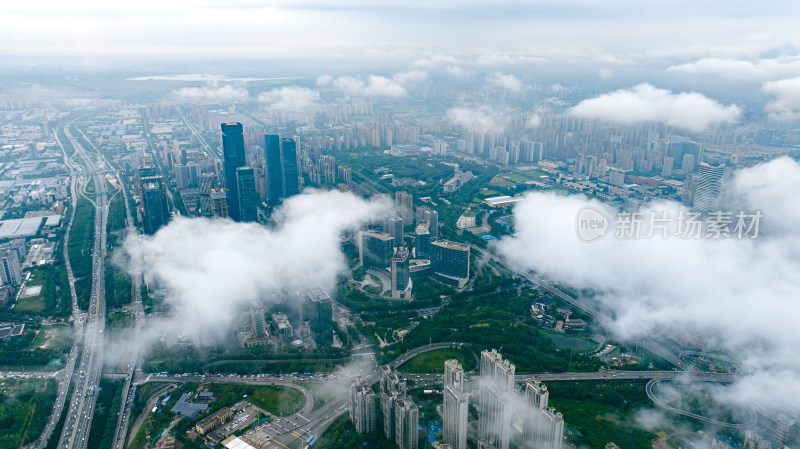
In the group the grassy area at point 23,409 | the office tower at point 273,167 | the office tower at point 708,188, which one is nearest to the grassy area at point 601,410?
the grassy area at point 23,409

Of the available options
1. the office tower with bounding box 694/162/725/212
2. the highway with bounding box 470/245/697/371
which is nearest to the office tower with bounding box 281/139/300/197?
the highway with bounding box 470/245/697/371

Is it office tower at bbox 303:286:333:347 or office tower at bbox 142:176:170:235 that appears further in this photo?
office tower at bbox 142:176:170:235

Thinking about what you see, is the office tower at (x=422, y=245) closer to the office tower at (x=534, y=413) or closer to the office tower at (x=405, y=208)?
the office tower at (x=405, y=208)

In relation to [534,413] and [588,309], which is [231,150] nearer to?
[588,309]

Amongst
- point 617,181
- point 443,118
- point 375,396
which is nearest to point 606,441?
point 375,396

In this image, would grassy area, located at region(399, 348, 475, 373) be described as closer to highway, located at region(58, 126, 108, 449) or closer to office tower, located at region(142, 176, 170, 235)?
highway, located at region(58, 126, 108, 449)
